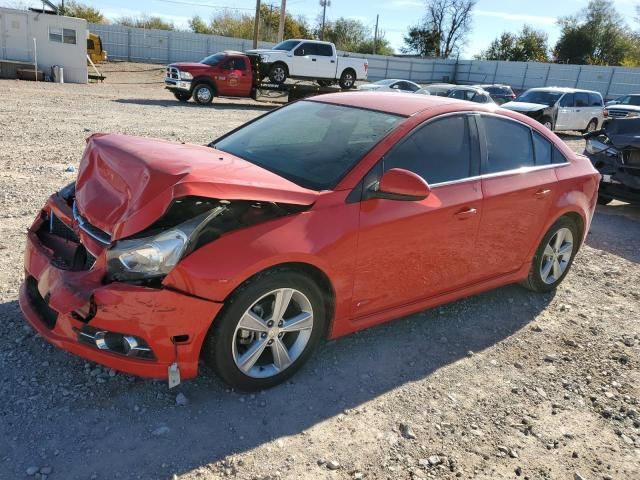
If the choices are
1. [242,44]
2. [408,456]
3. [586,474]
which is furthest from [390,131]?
[242,44]

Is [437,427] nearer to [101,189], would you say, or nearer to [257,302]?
[257,302]

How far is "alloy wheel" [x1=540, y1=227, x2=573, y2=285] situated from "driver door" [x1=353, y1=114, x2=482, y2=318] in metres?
1.05

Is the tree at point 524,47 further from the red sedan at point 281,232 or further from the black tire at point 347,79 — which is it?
the red sedan at point 281,232

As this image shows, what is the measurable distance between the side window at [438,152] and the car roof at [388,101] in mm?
173

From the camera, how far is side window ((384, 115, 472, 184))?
11.6ft

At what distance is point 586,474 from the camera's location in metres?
2.80

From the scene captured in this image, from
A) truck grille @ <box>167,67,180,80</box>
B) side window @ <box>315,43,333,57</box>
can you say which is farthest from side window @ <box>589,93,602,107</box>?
truck grille @ <box>167,67,180,80</box>

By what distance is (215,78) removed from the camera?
67.4ft

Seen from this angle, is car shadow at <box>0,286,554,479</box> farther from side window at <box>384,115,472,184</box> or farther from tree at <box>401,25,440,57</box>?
tree at <box>401,25,440,57</box>

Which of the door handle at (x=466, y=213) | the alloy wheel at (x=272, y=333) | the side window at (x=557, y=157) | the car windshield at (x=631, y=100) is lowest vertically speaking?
the alloy wheel at (x=272, y=333)

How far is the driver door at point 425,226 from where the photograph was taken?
3340 millimetres

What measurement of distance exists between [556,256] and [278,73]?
64.6 feet

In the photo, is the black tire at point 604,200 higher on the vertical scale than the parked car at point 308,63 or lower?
lower

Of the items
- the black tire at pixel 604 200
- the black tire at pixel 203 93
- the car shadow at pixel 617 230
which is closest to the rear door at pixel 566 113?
the car shadow at pixel 617 230
